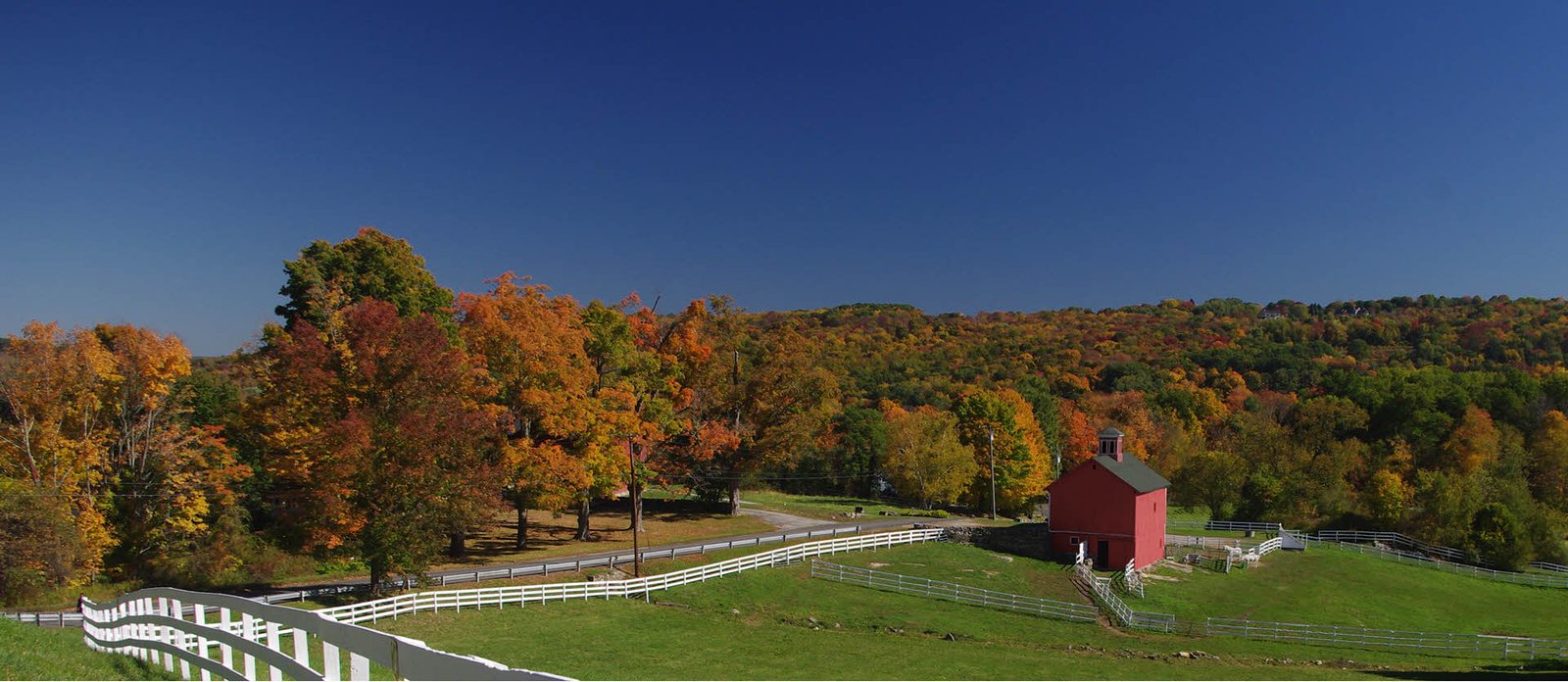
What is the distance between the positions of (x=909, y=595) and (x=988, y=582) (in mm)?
5080

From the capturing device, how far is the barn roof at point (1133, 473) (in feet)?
143

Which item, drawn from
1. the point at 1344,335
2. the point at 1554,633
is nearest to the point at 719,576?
the point at 1554,633

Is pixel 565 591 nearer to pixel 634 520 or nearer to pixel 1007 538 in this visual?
pixel 634 520

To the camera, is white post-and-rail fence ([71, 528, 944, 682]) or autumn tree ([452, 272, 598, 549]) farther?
autumn tree ([452, 272, 598, 549])

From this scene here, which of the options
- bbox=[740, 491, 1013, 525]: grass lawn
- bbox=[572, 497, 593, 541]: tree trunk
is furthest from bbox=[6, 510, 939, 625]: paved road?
bbox=[572, 497, 593, 541]: tree trunk

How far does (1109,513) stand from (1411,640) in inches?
581

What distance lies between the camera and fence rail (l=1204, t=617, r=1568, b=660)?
28344 mm

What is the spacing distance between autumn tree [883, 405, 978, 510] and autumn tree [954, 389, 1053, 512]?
53.7 inches

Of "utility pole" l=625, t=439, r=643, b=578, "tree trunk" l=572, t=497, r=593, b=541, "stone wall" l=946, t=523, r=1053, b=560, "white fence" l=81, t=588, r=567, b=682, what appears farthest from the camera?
"stone wall" l=946, t=523, r=1053, b=560

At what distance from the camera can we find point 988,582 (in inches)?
1467

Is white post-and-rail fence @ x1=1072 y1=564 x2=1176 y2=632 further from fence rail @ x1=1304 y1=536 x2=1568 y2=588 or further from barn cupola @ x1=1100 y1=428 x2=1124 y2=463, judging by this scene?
fence rail @ x1=1304 y1=536 x2=1568 y2=588

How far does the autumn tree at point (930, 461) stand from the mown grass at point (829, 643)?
25.2 metres

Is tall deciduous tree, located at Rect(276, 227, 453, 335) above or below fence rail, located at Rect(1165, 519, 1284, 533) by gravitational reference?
above

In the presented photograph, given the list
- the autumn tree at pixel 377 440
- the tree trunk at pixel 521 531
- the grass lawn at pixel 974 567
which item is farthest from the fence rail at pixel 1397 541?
the autumn tree at pixel 377 440
